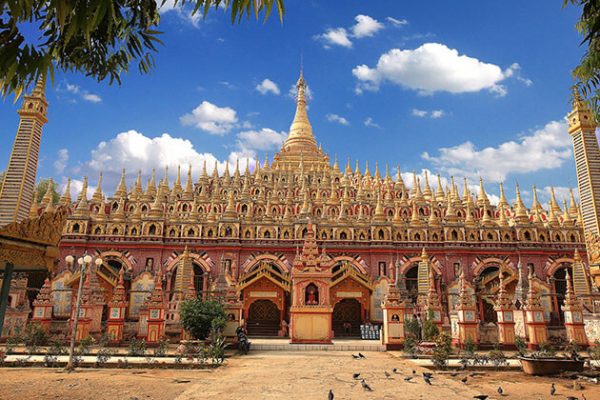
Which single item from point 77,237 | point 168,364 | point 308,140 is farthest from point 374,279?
point 308,140

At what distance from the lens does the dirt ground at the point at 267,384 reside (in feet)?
37.4

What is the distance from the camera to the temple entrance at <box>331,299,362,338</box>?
30.0m

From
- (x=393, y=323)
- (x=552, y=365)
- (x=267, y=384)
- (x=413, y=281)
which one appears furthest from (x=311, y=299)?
(x=552, y=365)

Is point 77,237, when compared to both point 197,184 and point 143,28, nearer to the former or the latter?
point 197,184

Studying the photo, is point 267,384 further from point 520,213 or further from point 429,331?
point 520,213

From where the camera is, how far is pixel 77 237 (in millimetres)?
32750

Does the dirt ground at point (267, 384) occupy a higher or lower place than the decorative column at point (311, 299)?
lower

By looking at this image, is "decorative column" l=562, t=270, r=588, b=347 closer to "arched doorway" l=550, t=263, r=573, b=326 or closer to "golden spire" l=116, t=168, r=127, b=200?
"arched doorway" l=550, t=263, r=573, b=326

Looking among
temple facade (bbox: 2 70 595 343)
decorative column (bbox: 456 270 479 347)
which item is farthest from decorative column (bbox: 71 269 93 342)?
decorative column (bbox: 456 270 479 347)

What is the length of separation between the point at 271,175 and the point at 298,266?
90.9ft

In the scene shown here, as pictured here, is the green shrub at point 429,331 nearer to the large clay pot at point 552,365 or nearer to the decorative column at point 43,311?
the large clay pot at point 552,365

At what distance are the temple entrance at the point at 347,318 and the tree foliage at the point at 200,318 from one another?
11.8 m

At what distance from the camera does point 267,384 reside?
1292 centimetres

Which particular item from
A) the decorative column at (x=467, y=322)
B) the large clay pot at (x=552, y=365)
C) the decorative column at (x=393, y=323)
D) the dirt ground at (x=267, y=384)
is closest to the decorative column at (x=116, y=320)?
the dirt ground at (x=267, y=384)
